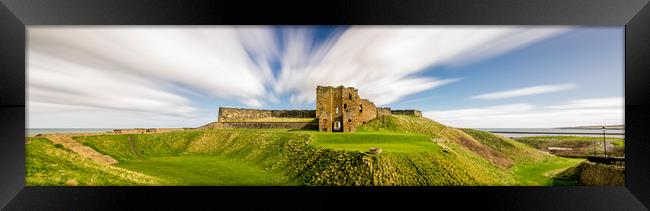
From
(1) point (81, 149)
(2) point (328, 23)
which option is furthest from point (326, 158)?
(1) point (81, 149)

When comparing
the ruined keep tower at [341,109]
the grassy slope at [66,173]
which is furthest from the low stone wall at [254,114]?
the grassy slope at [66,173]

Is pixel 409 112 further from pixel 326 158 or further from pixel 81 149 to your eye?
pixel 81 149

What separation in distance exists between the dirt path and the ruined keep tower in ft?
43.0

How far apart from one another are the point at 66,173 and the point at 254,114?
68.2 feet

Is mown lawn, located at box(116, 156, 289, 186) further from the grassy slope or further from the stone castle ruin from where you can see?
the stone castle ruin

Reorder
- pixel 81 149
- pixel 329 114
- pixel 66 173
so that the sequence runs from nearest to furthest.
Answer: pixel 66 173
pixel 81 149
pixel 329 114

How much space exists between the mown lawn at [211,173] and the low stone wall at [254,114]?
12.8 metres

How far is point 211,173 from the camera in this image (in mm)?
10867

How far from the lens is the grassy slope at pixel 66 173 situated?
7.13 metres

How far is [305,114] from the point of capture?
29344 millimetres

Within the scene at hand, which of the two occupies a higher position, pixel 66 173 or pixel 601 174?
pixel 66 173

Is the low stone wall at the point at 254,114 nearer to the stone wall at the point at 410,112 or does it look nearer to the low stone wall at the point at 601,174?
the stone wall at the point at 410,112

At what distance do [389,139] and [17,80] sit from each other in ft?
48.5

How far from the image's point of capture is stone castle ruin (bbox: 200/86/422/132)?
744 inches
